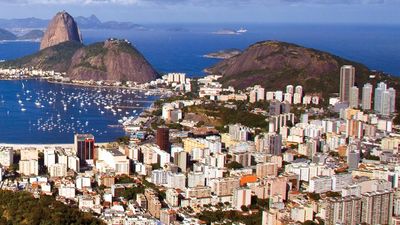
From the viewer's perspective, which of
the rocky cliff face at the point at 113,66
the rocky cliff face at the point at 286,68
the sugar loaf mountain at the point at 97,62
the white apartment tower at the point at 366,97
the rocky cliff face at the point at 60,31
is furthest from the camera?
the rocky cliff face at the point at 60,31

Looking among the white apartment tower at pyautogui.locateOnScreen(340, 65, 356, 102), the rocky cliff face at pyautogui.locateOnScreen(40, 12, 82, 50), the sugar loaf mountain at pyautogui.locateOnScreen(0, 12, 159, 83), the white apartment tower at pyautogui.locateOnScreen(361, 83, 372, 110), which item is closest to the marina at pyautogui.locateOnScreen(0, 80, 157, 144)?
the sugar loaf mountain at pyautogui.locateOnScreen(0, 12, 159, 83)

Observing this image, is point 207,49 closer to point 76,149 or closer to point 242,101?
point 242,101

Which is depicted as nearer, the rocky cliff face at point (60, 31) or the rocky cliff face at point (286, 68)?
the rocky cliff face at point (286, 68)

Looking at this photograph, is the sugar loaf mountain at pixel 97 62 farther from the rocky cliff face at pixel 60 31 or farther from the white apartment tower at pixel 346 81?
the white apartment tower at pixel 346 81

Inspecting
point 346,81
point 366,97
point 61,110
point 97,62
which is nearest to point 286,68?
point 346,81

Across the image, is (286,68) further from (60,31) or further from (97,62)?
(60,31)

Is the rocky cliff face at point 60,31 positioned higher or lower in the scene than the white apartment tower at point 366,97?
higher

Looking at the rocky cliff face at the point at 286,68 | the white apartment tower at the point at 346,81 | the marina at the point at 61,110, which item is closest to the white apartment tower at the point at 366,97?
the white apartment tower at the point at 346,81

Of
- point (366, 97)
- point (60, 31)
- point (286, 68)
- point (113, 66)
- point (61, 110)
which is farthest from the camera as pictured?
point (60, 31)

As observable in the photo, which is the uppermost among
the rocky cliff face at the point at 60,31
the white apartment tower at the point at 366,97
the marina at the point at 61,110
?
the rocky cliff face at the point at 60,31
